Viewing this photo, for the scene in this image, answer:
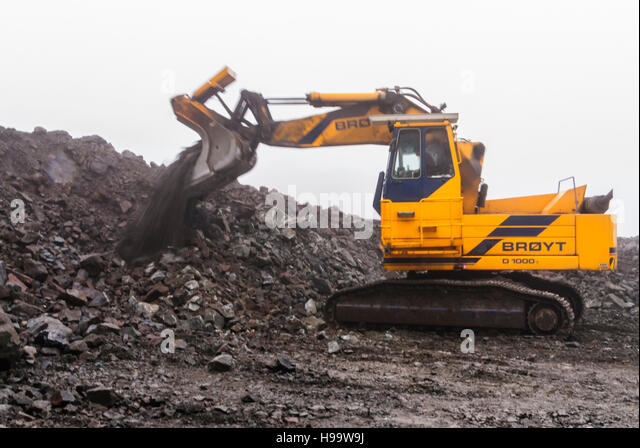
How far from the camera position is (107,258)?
26.6 feet

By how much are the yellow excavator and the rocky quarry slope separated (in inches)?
15.3

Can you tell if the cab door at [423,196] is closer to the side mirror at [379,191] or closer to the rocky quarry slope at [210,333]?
the side mirror at [379,191]

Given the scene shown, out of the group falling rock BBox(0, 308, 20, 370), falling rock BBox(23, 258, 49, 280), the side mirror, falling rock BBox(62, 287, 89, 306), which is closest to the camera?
falling rock BBox(0, 308, 20, 370)

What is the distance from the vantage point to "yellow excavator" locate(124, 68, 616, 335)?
7324 mm

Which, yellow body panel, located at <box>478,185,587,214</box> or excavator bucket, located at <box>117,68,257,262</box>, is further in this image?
excavator bucket, located at <box>117,68,257,262</box>

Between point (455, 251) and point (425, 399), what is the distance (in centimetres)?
330

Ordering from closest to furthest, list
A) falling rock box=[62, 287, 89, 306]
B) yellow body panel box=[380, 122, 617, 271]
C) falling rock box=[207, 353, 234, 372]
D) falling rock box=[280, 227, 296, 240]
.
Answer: falling rock box=[207, 353, 234, 372] < falling rock box=[62, 287, 89, 306] < yellow body panel box=[380, 122, 617, 271] < falling rock box=[280, 227, 296, 240]

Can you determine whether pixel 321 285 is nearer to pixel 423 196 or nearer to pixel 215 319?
pixel 215 319

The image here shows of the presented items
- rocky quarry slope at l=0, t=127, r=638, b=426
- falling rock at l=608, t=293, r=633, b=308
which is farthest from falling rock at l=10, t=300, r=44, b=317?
falling rock at l=608, t=293, r=633, b=308

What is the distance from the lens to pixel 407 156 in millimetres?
7527

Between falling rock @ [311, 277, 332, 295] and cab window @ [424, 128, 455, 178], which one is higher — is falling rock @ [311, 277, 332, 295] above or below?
below

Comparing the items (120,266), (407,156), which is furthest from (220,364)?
(407,156)

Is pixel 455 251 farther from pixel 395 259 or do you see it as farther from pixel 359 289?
pixel 359 289

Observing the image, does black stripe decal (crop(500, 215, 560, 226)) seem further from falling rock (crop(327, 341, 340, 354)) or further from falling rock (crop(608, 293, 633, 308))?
falling rock (crop(608, 293, 633, 308))
